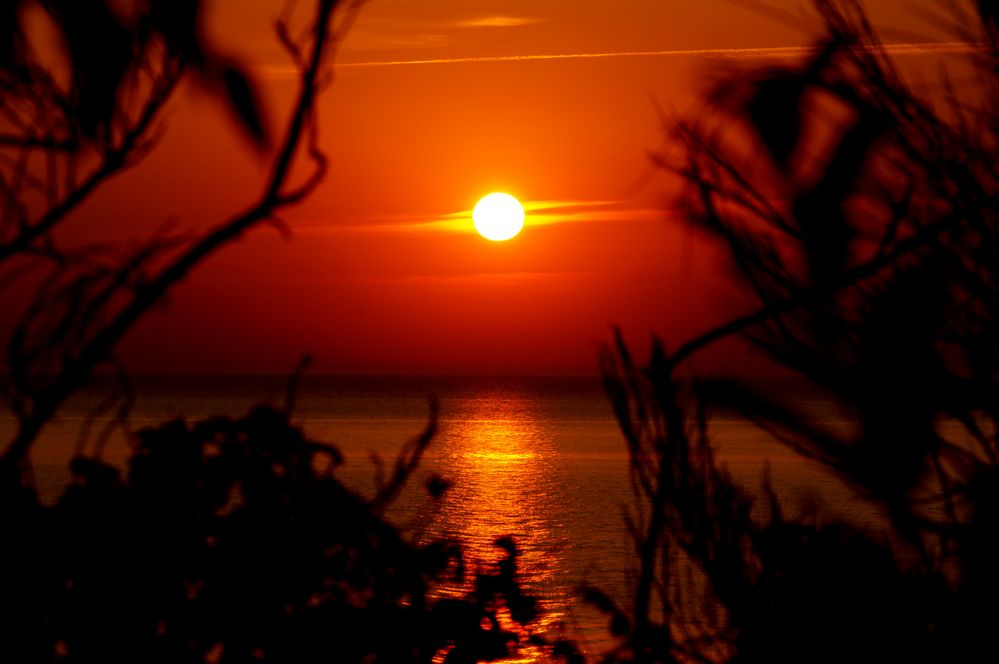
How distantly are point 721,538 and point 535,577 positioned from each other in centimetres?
2209

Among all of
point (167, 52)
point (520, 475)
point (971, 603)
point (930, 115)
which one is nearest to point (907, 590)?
point (971, 603)

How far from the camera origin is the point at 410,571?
122 inches

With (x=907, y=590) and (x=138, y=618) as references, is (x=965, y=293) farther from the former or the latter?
(x=138, y=618)

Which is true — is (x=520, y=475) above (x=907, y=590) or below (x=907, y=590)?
above

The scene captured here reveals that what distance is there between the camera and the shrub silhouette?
9.00 ft

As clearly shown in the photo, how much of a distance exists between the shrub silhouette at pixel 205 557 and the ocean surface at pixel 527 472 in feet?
0.60

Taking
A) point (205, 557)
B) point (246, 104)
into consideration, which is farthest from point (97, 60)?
point (205, 557)

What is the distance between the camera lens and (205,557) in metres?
2.85

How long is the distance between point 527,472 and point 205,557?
50.8m

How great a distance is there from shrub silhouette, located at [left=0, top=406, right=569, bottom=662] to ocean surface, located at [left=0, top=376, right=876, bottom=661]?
0.60 feet

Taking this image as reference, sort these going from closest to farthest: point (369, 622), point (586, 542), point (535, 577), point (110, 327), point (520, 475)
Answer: point (110, 327), point (369, 622), point (535, 577), point (586, 542), point (520, 475)

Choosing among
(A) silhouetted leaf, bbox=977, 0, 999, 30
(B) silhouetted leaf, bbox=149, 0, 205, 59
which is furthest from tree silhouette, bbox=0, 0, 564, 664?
(A) silhouetted leaf, bbox=977, 0, 999, 30

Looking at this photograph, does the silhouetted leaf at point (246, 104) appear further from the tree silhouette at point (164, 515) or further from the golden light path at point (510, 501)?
the golden light path at point (510, 501)

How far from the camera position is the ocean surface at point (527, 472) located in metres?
19.1
